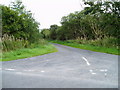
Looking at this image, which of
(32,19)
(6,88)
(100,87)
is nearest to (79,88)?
(100,87)

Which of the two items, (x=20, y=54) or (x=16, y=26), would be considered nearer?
(x=20, y=54)

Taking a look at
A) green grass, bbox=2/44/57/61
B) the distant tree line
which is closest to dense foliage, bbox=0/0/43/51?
the distant tree line

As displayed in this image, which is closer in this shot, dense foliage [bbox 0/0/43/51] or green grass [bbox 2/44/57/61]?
green grass [bbox 2/44/57/61]

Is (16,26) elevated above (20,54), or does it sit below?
above

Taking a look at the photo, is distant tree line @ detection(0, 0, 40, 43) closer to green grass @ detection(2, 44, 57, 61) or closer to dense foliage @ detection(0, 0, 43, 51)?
dense foliage @ detection(0, 0, 43, 51)

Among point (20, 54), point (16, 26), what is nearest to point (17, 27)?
point (16, 26)

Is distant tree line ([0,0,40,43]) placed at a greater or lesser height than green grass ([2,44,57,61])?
greater

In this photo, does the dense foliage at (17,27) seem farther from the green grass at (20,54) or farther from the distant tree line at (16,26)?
the green grass at (20,54)

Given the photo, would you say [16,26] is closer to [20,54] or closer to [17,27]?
[17,27]

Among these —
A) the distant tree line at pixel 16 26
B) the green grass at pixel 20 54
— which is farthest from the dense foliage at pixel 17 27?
the green grass at pixel 20 54

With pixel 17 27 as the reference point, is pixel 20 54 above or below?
below

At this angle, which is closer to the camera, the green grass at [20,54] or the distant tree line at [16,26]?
the green grass at [20,54]

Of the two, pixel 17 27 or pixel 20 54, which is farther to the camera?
pixel 17 27

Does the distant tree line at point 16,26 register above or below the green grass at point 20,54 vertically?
above
